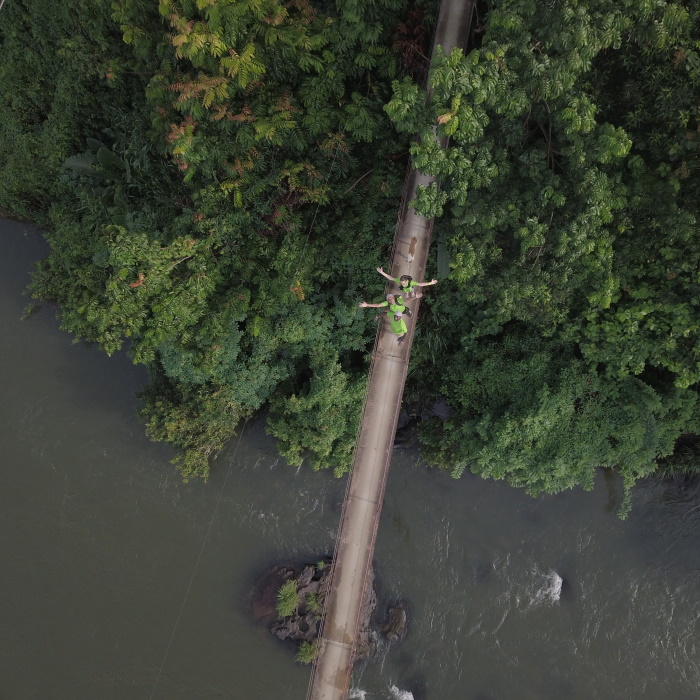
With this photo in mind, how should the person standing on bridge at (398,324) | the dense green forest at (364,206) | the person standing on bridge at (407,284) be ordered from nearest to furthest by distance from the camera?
1. the dense green forest at (364,206)
2. the person standing on bridge at (407,284)
3. the person standing on bridge at (398,324)

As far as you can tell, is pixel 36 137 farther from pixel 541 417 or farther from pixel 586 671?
pixel 586 671

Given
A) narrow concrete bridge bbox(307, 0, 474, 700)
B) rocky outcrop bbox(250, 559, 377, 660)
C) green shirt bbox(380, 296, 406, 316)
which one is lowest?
rocky outcrop bbox(250, 559, 377, 660)

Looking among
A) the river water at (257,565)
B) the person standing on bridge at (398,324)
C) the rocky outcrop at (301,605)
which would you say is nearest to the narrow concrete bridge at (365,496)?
the person standing on bridge at (398,324)

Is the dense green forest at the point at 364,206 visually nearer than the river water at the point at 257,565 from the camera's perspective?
Yes

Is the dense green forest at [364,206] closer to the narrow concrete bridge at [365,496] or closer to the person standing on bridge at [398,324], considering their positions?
the narrow concrete bridge at [365,496]

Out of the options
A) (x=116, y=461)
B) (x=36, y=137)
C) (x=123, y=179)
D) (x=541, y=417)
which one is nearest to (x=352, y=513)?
(x=541, y=417)

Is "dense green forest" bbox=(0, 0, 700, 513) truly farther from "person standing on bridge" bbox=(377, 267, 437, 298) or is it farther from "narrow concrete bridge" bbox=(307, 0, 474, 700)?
"person standing on bridge" bbox=(377, 267, 437, 298)

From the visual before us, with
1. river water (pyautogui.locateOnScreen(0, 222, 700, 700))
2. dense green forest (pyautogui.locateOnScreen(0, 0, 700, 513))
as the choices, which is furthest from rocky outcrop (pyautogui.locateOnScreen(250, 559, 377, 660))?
dense green forest (pyautogui.locateOnScreen(0, 0, 700, 513))
